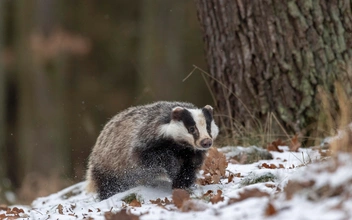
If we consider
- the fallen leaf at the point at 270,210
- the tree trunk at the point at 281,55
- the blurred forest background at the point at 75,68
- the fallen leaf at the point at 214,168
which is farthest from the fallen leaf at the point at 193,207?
the blurred forest background at the point at 75,68

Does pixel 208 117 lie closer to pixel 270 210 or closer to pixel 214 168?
pixel 214 168

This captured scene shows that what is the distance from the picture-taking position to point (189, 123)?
6.55 m

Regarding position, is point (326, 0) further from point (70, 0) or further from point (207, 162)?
point (70, 0)

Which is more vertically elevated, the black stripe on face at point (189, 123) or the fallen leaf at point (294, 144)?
the black stripe on face at point (189, 123)

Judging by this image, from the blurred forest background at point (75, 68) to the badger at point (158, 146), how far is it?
8574mm

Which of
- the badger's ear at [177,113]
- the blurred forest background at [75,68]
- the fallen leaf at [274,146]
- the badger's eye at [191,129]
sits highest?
the badger's ear at [177,113]

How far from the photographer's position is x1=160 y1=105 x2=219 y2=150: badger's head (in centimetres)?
649

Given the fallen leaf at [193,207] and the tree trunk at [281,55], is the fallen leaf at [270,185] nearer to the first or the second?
the fallen leaf at [193,207]

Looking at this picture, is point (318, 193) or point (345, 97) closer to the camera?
point (318, 193)

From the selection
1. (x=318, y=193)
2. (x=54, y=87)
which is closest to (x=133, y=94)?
(x=54, y=87)

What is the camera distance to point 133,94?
Result: 2491 cm

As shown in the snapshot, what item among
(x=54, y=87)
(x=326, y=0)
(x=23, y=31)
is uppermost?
(x=326, y=0)

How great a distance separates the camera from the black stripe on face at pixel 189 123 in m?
6.53

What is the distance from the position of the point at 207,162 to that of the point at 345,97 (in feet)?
6.41
